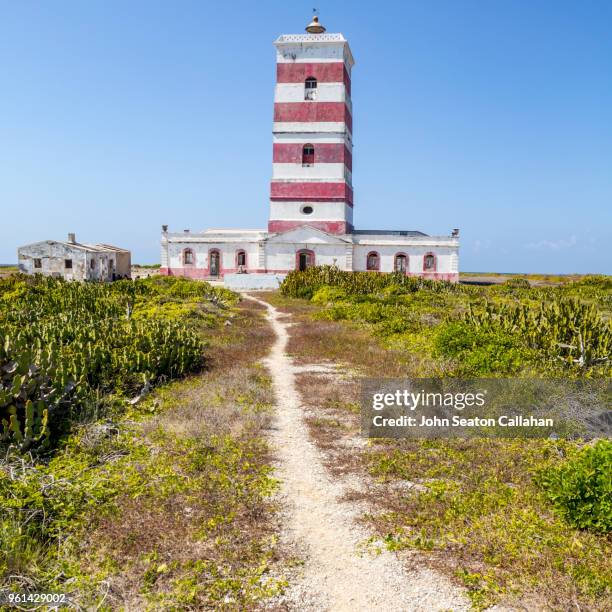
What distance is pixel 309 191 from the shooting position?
134 ft

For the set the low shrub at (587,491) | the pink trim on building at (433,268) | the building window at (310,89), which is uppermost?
the building window at (310,89)

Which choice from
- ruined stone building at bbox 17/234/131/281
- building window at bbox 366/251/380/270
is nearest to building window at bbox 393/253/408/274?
building window at bbox 366/251/380/270

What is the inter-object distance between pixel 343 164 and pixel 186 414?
114ft

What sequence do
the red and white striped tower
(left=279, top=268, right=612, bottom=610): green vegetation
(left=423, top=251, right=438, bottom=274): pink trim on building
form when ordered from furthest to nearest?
(left=423, top=251, right=438, bottom=274): pink trim on building < the red and white striped tower < (left=279, top=268, right=612, bottom=610): green vegetation

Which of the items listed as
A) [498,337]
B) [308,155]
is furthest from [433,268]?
[498,337]

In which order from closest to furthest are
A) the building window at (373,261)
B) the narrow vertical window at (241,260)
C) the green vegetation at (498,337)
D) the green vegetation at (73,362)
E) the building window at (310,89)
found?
1. the green vegetation at (73,362)
2. the green vegetation at (498,337)
3. the building window at (310,89)
4. the building window at (373,261)
5. the narrow vertical window at (241,260)

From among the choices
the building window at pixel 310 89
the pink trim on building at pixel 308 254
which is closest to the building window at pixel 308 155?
the building window at pixel 310 89

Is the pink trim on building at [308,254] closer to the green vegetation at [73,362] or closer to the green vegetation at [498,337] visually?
the green vegetation at [498,337]

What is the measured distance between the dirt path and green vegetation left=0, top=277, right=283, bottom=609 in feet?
0.96

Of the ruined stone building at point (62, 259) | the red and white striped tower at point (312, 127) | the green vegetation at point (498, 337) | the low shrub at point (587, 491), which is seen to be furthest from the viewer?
the red and white striped tower at point (312, 127)

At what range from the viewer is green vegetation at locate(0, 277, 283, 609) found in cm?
468

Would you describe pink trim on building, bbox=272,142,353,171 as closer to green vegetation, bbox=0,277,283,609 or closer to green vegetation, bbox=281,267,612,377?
green vegetation, bbox=281,267,612,377

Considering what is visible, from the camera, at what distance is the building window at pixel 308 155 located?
133 feet

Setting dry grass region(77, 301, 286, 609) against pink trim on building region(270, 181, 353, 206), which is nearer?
dry grass region(77, 301, 286, 609)
